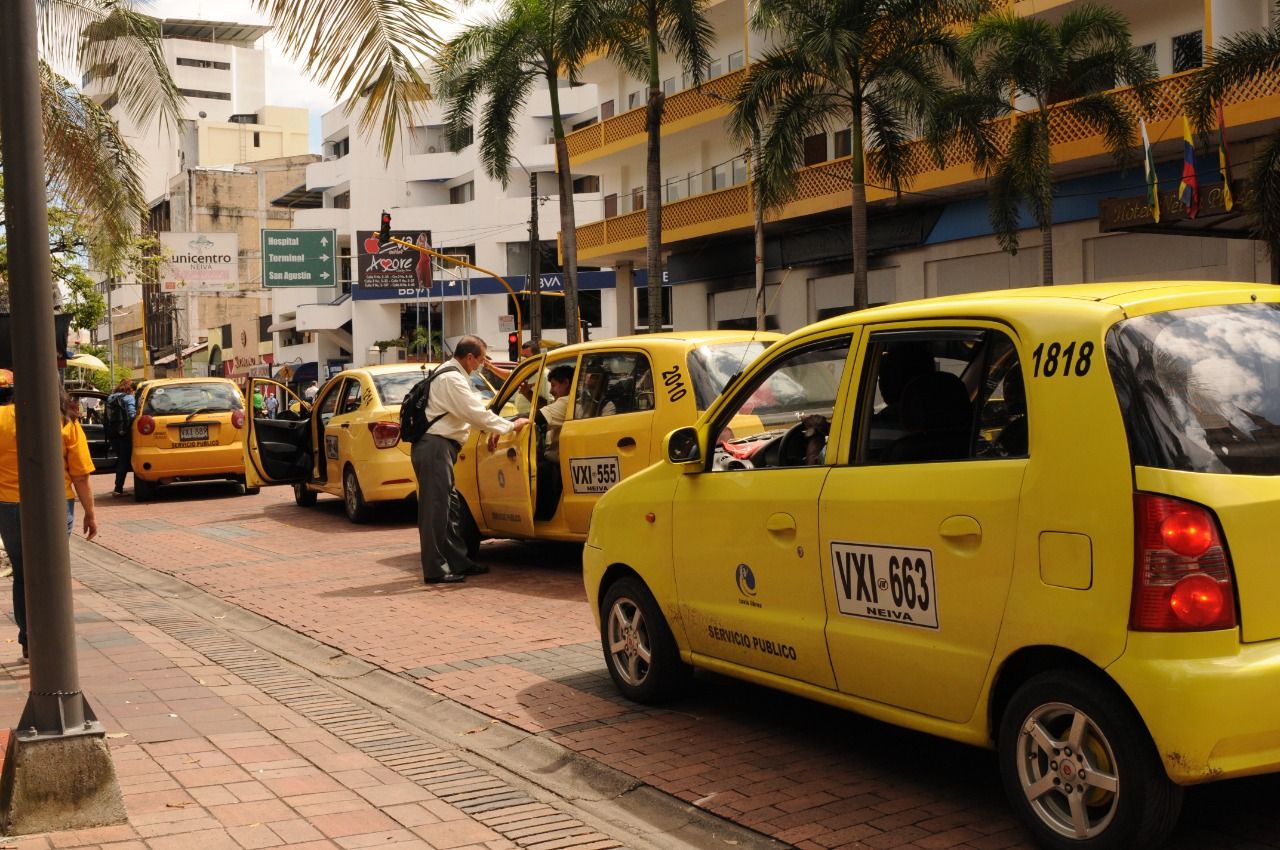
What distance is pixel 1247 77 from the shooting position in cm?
1930

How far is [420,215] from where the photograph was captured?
71062mm

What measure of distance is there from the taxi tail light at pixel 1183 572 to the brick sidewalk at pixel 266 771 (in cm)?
202

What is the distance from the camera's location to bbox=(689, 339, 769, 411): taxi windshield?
9562 millimetres

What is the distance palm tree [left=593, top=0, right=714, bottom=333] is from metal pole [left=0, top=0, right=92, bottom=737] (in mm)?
27373

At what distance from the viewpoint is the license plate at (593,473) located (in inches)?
397

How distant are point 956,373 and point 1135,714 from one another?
1494mm

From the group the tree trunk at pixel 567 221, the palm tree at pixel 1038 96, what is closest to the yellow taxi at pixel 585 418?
the palm tree at pixel 1038 96

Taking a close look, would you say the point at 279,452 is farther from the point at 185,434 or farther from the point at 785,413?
the point at 785,413

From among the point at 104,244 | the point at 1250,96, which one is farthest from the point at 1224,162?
the point at 104,244

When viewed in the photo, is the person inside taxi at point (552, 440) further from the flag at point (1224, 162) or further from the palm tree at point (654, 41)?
the palm tree at point (654, 41)

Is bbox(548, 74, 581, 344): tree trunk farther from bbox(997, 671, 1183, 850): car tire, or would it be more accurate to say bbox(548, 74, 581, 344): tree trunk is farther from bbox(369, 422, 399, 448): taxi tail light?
bbox(997, 671, 1183, 850): car tire

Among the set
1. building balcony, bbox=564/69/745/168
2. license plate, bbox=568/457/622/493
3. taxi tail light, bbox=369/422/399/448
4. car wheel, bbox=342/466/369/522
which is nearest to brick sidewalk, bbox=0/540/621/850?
license plate, bbox=568/457/622/493

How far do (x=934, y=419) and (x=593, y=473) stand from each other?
17.7ft

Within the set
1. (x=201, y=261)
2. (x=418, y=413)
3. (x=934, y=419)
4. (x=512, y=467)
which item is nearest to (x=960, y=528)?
(x=934, y=419)
